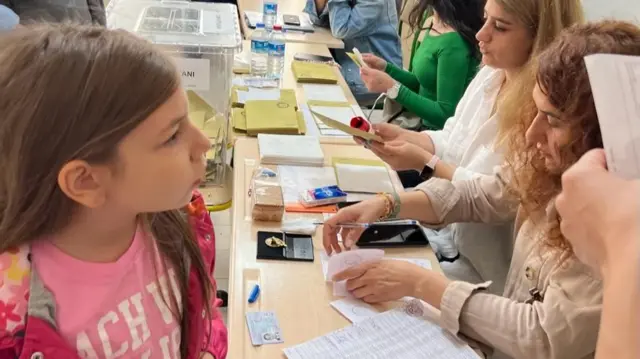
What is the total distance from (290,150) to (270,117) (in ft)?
0.83

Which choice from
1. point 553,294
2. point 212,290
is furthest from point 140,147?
point 553,294

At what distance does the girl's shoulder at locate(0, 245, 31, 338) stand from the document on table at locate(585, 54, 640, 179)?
0.75 m

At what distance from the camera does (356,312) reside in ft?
3.93

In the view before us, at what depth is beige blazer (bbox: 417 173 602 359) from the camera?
3.47 ft

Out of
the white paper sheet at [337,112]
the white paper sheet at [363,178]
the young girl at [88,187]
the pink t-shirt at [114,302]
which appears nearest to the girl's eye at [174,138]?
the young girl at [88,187]

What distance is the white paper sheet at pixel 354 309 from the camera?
1.18m

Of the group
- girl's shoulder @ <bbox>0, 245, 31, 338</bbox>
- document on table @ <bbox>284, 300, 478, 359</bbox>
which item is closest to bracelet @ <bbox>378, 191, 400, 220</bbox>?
document on table @ <bbox>284, 300, 478, 359</bbox>

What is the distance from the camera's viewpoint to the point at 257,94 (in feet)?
7.29

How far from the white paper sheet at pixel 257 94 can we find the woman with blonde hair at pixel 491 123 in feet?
1.58

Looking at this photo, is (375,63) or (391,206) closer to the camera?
(391,206)

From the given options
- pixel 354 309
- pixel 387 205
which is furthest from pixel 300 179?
pixel 354 309

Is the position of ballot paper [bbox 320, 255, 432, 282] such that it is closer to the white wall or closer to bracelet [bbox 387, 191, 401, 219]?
bracelet [bbox 387, 191, 401, 219]

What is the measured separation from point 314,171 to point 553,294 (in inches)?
30.4

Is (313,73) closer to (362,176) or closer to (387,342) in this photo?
(362,176)
